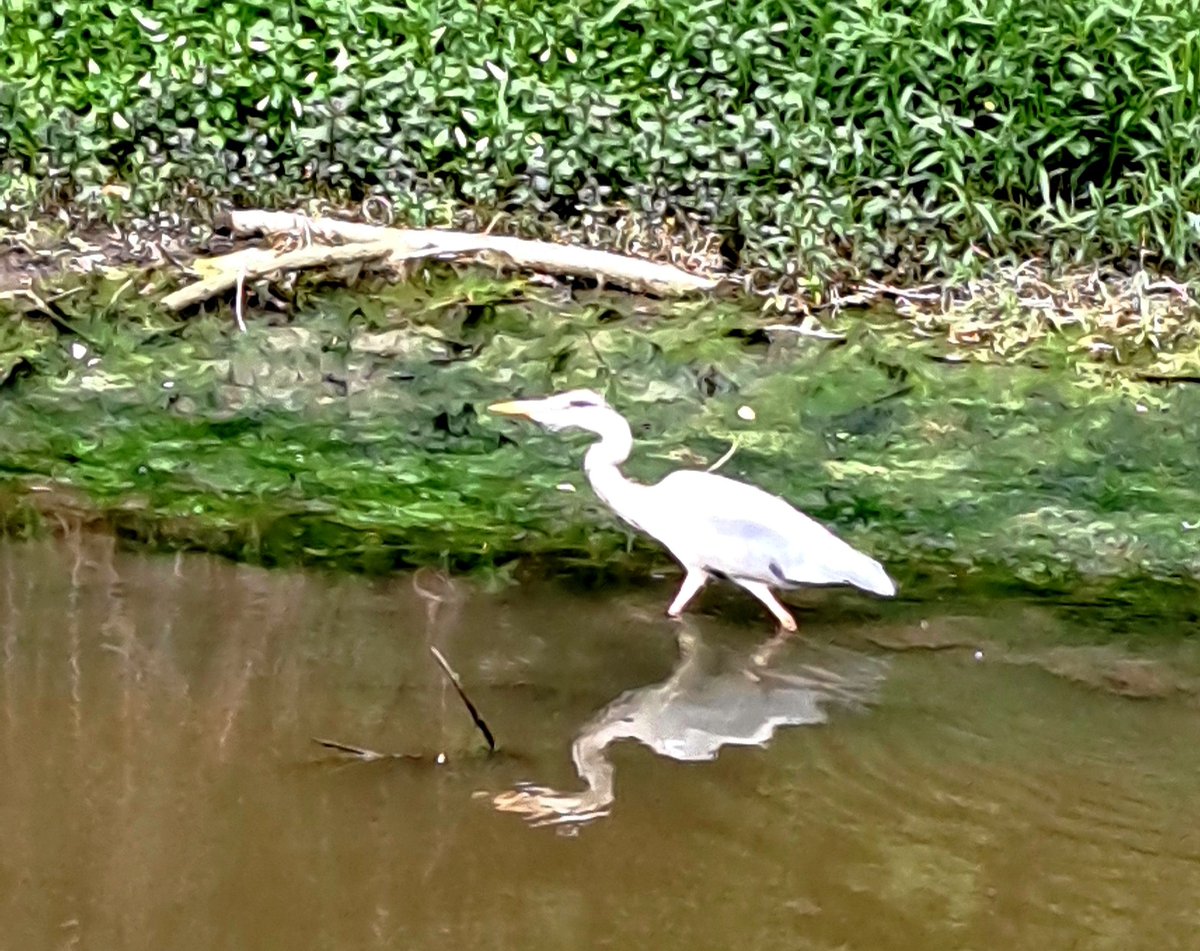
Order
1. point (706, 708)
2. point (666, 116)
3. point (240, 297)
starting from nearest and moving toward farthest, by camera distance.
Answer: point (706, 708) < point (240, 297) < point (666, 116)

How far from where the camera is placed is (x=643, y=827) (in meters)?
3.42

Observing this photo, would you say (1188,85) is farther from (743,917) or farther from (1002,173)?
(743,917)

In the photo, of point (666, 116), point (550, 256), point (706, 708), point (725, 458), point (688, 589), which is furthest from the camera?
point (666, 116)

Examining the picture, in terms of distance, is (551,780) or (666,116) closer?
(551,780)

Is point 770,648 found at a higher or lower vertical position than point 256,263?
lower

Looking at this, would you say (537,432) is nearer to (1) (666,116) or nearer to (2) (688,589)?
(2) (688,589)

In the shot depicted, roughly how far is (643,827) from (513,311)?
3091 millimetres

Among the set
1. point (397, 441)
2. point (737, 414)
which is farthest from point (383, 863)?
point (737, 414)

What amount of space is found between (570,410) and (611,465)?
188 mm

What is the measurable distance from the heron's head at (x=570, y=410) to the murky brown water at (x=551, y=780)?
476 mm

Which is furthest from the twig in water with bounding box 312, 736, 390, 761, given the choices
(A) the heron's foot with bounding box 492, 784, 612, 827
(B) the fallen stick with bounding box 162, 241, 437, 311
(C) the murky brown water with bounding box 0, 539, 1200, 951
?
(B) the fallen stick with bounding box 162, 241, 437, 311

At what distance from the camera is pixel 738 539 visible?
4.29 metres

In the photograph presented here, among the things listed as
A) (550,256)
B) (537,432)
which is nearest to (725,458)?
(537,432)

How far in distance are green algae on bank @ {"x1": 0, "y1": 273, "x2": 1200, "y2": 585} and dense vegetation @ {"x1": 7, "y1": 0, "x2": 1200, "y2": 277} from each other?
487 mm
